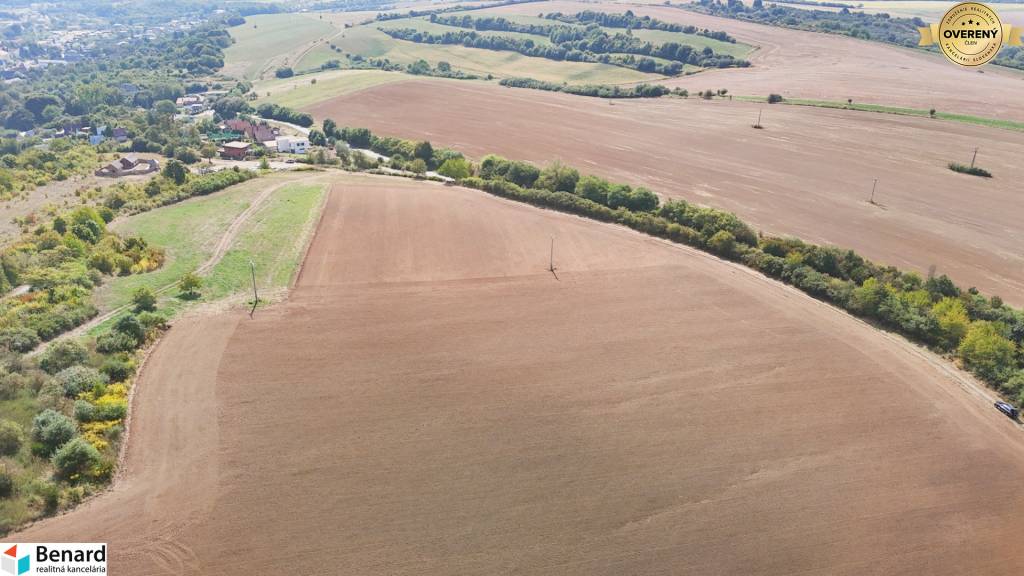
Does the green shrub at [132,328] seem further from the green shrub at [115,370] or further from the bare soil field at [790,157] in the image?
the bare soil field at [790,157]

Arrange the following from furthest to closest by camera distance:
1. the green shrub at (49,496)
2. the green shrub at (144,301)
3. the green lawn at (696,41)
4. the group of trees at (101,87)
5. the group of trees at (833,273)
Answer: the green lawn at (696,41)
the group of trees at (101,87)
the green shrub at (144,301)
the group of trees at (833,273)
the green shrub at (49,496)

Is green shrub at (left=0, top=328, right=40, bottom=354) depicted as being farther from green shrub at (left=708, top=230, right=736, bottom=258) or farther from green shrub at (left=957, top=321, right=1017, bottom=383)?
green shrub at (left=957, top=321, right=1017, bottom=383)

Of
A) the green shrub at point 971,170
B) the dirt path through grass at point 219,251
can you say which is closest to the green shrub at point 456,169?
the dirt path through grass at point 219,251

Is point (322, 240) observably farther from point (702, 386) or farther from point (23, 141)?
point (23, 141)

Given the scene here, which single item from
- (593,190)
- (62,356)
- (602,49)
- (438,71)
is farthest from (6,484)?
(602,49)

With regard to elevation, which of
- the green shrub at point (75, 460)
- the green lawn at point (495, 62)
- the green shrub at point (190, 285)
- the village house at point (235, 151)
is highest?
the green lawn at point (495, 62)

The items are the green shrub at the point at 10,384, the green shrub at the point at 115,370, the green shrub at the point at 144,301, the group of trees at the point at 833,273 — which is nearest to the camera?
the green shrub at the point at 10,384
